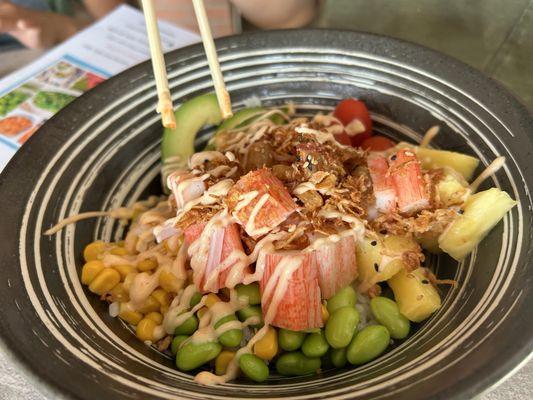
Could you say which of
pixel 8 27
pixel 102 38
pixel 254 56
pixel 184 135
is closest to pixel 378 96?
pixel 254 56

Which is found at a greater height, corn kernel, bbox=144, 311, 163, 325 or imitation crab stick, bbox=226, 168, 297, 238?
imitation crab stick, bbox=226, 168, 297, 238

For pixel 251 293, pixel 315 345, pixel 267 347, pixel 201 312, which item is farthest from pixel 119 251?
pixel 315 345

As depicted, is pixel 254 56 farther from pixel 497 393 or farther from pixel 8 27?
pixel 8 27

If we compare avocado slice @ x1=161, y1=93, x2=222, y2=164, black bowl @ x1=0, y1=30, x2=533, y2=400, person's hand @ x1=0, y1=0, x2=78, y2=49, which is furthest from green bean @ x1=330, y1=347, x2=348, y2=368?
person's hand @ x1=0, y1=0, x2=78, y2=49

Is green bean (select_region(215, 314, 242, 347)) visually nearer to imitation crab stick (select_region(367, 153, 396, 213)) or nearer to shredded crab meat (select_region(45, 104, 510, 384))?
shredded crab meat (select_region(45, 104, 510, 384))

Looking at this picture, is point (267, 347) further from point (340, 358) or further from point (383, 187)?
point (383, 187)

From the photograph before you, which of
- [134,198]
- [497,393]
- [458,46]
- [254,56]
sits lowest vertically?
[497,393]
